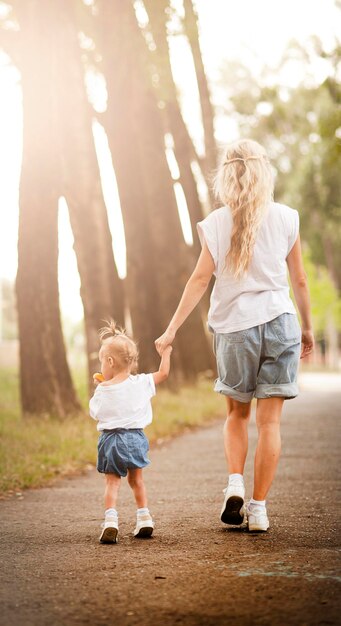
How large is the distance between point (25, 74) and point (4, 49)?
254cm

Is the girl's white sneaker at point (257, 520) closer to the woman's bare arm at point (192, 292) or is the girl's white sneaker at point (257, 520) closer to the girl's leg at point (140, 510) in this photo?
the girl's leg at point (140, 510)

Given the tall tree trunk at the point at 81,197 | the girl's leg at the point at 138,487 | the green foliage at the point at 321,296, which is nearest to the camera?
the girl's leg at the point at 138,487

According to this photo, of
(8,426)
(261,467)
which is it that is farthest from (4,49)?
(261,467)

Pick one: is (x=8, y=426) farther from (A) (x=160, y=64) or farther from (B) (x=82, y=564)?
(A) (x=160, y=64)

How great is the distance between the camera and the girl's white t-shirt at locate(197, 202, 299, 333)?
5.79 metres

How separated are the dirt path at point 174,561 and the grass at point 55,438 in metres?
0.47

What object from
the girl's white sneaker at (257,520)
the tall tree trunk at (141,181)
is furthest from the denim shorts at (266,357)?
the tall tree trunk at (141,181)

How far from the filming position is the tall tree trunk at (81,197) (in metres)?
14.3

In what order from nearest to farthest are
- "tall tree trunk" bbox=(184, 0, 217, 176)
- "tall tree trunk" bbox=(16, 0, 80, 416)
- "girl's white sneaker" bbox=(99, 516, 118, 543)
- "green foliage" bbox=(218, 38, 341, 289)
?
"girl's white sneaker" bbox=(99, 516, 118, 543) < "tall tree trunk" bbox=(16, 0, 80, 416) < "tall tree trunk" bbox=(184, 0, 217, 176) < "green foliage" bbox=(218, 38, 341, 289)

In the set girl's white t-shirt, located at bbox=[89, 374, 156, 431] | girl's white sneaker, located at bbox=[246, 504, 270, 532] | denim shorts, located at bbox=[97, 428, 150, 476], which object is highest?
girl's white t-shirt, located at bbox=[89, 374, 156, 431]

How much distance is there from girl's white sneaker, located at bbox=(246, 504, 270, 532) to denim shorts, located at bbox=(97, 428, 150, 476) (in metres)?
0.64

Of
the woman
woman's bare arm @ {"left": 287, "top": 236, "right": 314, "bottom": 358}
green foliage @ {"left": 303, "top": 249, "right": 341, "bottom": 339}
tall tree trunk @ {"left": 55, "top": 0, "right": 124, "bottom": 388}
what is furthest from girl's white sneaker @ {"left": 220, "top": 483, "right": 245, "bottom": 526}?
green foliage @ {"left": 303, "top": 249, "right": 341, "bottom": 339}

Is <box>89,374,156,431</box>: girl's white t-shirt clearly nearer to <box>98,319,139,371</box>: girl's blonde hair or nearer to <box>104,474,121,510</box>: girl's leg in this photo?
<box>98,319,139,371</box>: girl's blonde hair

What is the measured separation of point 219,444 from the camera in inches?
459
